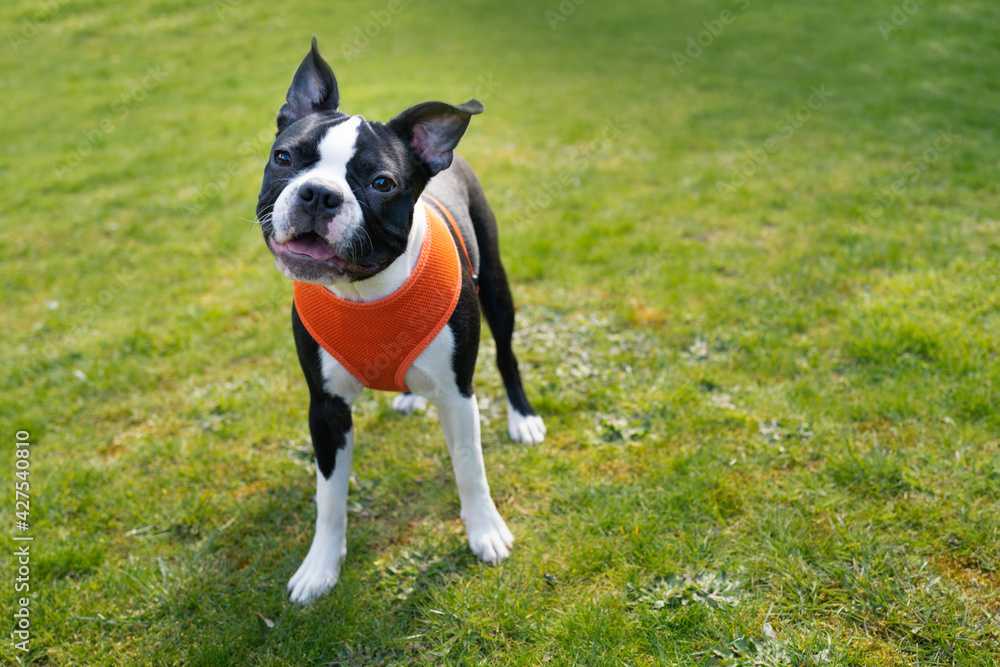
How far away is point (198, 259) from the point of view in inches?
259

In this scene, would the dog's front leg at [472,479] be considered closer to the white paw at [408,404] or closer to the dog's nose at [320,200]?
the dog's nose at [320,200]

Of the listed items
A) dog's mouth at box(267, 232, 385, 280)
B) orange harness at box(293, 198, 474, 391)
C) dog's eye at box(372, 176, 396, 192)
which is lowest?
orange harness at box(293, 198, 474, 391)

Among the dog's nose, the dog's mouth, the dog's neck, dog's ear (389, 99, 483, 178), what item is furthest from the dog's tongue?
dog's ear (389, 99, 483, 178)

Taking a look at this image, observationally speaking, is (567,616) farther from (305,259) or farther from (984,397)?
(984,397)

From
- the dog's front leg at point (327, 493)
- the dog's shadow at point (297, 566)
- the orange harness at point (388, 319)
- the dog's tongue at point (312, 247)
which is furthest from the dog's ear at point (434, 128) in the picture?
the dog's shadow at point (297, 566)

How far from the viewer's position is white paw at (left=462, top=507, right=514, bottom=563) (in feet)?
10.9

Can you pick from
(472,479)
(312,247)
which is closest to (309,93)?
(312,247)

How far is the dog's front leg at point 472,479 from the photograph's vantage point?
10.5ft

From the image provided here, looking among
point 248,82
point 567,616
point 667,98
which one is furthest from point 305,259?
point 248,82

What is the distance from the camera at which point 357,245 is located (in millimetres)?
2604

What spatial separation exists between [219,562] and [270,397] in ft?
4.62

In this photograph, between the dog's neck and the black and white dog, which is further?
the dog's neck

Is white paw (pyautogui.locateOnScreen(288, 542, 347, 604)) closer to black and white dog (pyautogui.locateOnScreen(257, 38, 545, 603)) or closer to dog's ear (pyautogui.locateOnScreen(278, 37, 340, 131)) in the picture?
black and white dog (pyautogui.locateOnScreen(257, 38, 545, 603))

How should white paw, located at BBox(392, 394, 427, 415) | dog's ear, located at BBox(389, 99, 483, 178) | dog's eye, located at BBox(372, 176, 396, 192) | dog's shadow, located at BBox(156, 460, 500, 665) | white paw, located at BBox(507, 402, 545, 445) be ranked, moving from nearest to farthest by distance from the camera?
dog's eye, located at BBox(372, 176, 396, 192)
dog's ear, located at BBox(389, 99, 483, 178)
dog's shadow, located at BBox(156, 460, 500, 665)
white paw, located at BBox(507, 402, 545, 445)
white paw, located at BBox(392, 394, 427, 415)
